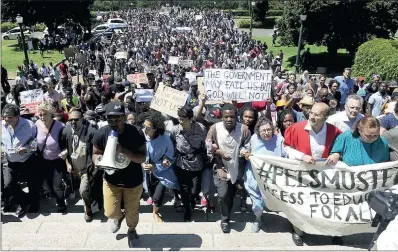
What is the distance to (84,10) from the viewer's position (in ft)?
131

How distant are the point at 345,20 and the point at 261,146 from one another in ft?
75.3

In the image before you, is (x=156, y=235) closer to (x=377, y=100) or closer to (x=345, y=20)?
(x=377, y=100)

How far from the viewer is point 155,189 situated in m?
5.74

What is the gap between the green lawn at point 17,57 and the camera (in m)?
27.4

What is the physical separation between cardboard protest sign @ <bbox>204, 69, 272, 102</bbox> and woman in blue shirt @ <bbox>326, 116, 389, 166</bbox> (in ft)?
9.27

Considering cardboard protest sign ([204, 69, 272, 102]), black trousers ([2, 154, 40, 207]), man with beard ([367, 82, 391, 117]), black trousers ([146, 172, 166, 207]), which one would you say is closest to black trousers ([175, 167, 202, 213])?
black trousers ([146, 172, 166, 207])

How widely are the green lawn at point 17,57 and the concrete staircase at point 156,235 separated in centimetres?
2218

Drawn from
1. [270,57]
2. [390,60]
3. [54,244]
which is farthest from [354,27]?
[54,244]

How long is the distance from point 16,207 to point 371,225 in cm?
487

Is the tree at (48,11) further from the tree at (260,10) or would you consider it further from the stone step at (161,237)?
the stone step at (161,237)

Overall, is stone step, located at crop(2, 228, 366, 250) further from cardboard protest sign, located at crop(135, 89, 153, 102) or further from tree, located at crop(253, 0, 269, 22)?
tree, located at crop(253, 0, 269, 22)

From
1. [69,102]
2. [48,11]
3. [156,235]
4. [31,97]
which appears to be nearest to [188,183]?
[156,235]

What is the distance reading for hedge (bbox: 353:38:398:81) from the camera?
50.1 feet

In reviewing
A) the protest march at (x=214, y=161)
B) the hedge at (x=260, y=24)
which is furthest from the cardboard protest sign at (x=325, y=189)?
the hedge at (x=260, y=24)
